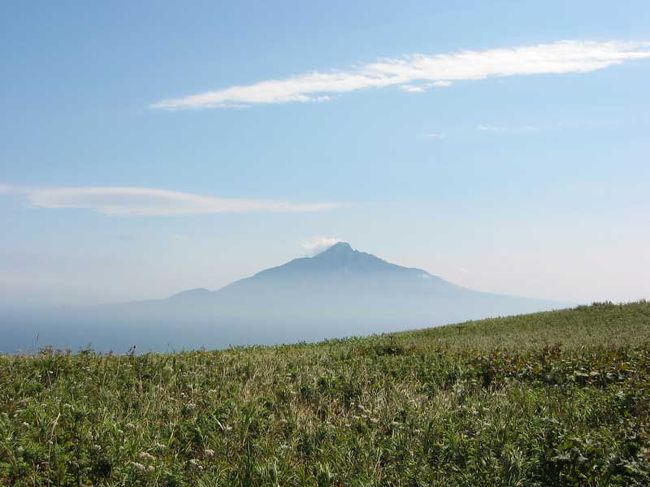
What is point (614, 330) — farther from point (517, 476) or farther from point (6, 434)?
point (6, 434)

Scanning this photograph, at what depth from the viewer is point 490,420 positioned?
8.36 m

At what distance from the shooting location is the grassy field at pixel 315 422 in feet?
21.7

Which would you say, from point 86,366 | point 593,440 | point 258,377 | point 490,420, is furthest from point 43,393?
point 593,440

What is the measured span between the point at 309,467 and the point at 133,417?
2.97 m

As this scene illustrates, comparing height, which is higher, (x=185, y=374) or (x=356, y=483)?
(x=185, y=374)

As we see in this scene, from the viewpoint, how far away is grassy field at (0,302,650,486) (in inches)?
260

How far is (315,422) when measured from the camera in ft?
27.9

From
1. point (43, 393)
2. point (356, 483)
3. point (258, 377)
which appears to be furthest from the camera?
point (258, 377)

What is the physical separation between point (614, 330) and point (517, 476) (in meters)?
23.6

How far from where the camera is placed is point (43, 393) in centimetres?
978

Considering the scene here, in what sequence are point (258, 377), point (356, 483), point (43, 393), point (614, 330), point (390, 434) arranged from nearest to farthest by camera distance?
1. point (356, 483)
2. point (390, 434)
3. point (43, 393)
4. point (258, 377)
5. point (614, 330)

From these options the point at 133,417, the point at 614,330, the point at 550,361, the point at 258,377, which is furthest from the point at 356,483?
the point at 614,330

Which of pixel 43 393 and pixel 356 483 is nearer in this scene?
pixel 356 483

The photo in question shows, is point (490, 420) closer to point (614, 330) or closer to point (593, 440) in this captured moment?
point (593, 440)
